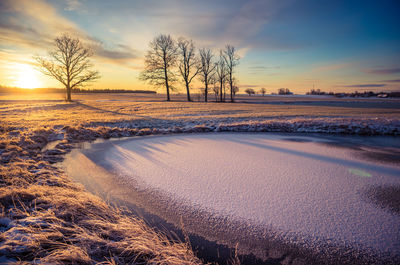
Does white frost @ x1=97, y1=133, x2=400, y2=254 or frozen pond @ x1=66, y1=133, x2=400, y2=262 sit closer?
frozen pond @ x1=66, y1=133, x2=400, y2=262

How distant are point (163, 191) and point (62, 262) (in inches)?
94.1

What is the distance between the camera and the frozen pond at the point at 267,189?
2.77 meters

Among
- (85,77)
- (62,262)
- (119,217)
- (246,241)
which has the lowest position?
(246,241)

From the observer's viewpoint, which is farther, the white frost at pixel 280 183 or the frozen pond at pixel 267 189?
the white frost at pixel 280 183

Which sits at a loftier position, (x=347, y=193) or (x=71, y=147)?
(x=71, y=147)

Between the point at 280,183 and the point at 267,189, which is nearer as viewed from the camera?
the point at 267,189

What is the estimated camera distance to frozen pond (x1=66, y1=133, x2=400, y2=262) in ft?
9.07

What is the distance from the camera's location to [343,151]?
696 centimetres

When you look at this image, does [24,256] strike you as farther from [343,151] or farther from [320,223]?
[343,151]

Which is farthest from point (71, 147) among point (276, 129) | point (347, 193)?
point (276, 129)

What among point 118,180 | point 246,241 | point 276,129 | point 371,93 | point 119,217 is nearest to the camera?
point 246,241

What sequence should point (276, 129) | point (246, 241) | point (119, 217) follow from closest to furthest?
point (246, 241)
point (119, 217)
point (276, 129)

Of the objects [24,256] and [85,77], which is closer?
[24,256]

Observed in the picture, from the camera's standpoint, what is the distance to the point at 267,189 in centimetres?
412
